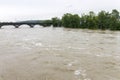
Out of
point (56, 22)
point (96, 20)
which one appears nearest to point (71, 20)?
point (96, 20)

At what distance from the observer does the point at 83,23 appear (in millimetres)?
111688

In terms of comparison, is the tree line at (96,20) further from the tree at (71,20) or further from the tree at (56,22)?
the tree at (56,22)

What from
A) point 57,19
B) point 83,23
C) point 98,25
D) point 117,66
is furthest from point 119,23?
point 117,66

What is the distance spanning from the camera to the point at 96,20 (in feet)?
336

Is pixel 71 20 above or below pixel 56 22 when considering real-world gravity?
above

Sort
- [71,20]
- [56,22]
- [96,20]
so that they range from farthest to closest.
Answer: [56,22]
[71,20]
[96,20]

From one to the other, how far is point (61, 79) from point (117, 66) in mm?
4728

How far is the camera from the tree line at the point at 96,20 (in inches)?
3824

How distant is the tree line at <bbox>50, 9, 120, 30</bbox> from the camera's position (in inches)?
3824

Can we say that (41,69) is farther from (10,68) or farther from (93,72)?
(93,72)

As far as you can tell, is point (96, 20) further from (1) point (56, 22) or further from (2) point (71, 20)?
(1) point (56, 22)

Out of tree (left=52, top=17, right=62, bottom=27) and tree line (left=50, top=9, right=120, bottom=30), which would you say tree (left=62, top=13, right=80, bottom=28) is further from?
tree (left=52, top=17, right=62, bottom=27)

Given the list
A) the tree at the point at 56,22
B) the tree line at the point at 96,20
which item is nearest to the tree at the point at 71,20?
the tree line at the point at 96,20

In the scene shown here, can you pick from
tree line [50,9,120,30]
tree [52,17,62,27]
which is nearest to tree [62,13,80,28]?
tree line [50,9,120,30]
